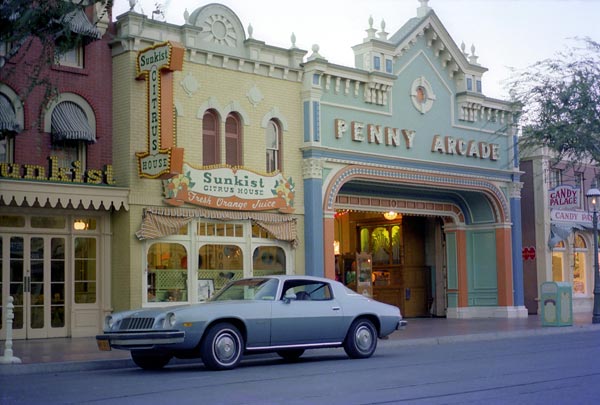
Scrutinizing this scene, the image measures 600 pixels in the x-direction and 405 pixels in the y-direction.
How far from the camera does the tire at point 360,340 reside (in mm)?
16484

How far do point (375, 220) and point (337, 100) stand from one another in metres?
8.10

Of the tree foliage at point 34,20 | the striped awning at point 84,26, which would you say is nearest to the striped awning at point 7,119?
the striped awning at point 84,26

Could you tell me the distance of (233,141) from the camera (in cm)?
2480

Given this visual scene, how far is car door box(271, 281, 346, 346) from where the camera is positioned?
15422 millimetres

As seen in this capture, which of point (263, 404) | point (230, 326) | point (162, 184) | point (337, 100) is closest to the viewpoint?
point (263, 404)

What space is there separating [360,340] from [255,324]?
8.23ft

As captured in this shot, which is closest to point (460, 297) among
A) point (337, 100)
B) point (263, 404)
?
point (337, 100)

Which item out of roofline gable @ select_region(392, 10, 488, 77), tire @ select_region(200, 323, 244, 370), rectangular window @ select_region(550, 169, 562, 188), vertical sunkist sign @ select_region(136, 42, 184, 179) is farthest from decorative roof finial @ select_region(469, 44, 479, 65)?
tire @ select_region(200, 323, 244, 370)

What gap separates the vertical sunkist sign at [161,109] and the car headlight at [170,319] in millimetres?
7314

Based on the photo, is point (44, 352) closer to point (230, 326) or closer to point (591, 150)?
point (230, 326)

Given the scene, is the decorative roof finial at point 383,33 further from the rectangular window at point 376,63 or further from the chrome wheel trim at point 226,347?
the chrome wheel trim at point 226,347

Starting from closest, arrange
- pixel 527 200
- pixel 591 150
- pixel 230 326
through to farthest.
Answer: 1. pixel 230 326
2. pixel 591 150
3. pixel 527 200

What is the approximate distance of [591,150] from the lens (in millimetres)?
19797

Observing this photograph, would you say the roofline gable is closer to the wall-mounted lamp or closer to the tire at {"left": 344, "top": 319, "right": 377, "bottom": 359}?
the wall-mounted lamp
